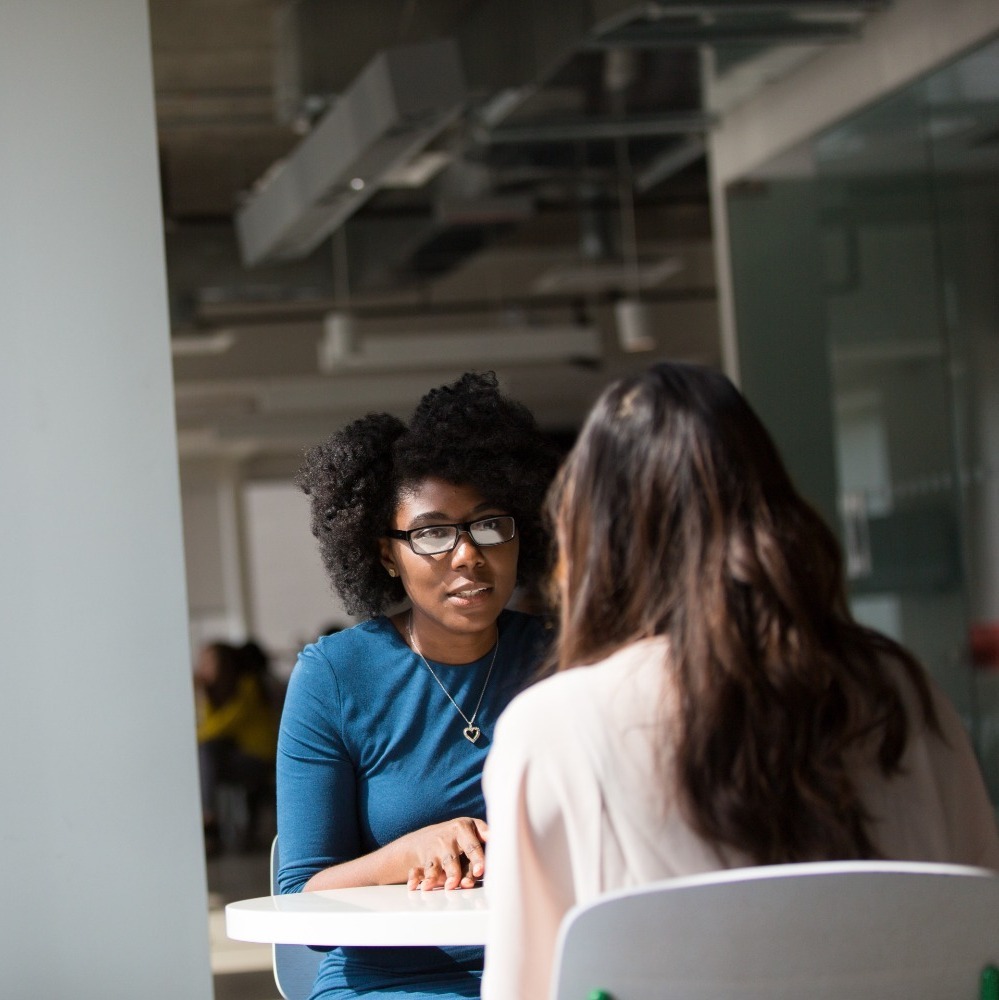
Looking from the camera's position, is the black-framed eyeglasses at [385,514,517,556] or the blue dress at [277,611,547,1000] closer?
the blue dress at [277,611,547,1000]

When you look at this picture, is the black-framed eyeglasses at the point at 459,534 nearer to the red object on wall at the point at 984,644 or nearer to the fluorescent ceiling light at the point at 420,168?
the red object on wall at the point at 984,644

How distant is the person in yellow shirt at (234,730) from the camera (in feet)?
27.3

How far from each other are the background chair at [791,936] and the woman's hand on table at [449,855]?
0.68 m

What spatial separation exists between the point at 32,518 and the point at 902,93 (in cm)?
384

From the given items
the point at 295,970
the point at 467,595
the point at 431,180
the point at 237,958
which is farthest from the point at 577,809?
the point at 431,180

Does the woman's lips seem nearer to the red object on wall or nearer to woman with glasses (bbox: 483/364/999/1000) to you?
woman with glasses (bbox: 483/364/999/1000)

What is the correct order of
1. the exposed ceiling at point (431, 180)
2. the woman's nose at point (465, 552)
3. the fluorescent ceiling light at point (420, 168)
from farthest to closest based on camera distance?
the fluorescent ceiling light at point (420, 168), the exposed ceiling at point (431, 180), the woman's nose at point (465, 552)

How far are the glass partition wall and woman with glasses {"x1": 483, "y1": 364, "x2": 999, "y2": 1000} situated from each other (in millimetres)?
3689

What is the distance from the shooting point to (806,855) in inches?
52.8

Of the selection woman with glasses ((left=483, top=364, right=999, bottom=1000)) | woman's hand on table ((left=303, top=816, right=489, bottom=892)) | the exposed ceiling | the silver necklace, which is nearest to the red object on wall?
the exposed ceiling

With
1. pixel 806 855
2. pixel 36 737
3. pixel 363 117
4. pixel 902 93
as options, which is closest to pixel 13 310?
pixel 36 737

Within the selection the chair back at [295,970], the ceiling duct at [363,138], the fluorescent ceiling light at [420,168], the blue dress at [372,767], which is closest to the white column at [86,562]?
the chair back at [295,970]

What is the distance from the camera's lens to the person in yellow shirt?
8.31 metres

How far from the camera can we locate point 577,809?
1329mm
